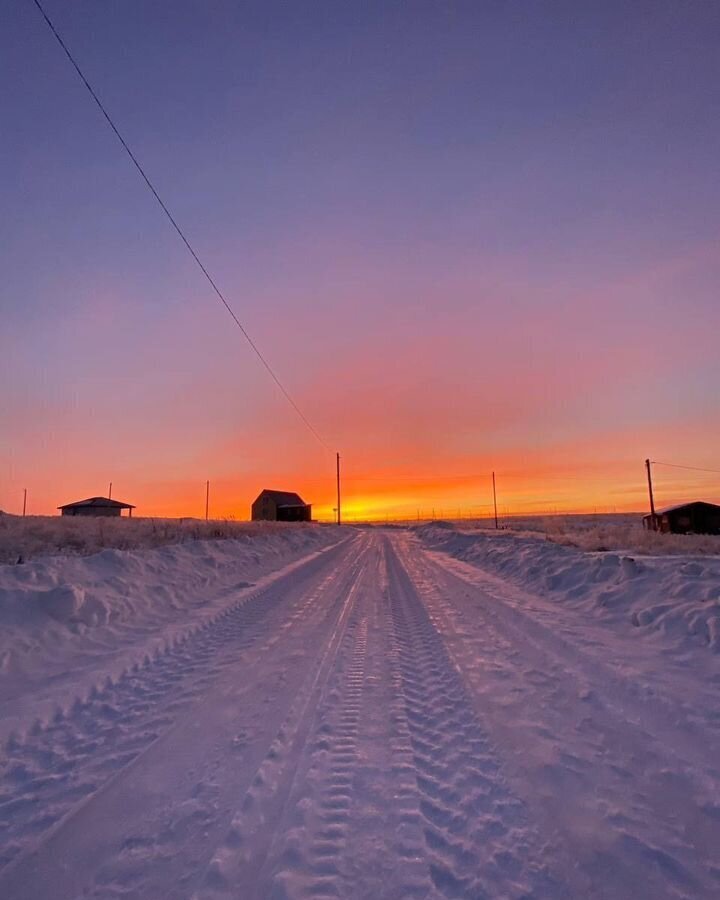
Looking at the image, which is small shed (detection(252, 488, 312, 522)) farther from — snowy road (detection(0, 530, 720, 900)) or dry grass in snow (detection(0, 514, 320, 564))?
snowy road (detection(0, 530, 720, 900))

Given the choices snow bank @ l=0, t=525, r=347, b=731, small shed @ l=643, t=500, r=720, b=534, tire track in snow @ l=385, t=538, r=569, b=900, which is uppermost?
small shed @ l=643, t=500, r=720, b=534

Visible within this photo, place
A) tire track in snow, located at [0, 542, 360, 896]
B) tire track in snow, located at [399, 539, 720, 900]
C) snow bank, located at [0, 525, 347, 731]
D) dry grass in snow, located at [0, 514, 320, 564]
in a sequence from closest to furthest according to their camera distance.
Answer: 1. tire track in snow, located at [399, 539, 720, 900]
2. tire track in snow, located at [0, 542, 360, 896]
3. snow bank, located at [0, 525, 347, 731]
4. dry grass in snow, located at [0, 514, 320, 564]

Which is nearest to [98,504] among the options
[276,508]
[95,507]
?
[95,507]

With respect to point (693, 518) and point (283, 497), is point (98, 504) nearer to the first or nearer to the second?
point (283, 497)

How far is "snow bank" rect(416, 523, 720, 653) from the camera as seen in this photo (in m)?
8.84

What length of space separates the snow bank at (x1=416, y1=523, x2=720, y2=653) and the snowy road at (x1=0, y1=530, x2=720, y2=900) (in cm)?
115

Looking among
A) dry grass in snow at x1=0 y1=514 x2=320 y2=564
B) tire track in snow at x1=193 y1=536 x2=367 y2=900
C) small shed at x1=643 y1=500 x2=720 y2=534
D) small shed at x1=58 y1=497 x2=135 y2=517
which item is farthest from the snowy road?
small shed at x1=58 y1=497 x2=135 y2=517

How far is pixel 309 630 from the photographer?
9.73m

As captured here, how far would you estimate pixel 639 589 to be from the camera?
1155 cm

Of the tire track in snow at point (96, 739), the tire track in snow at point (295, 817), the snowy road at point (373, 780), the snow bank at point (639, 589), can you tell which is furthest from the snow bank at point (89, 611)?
the snow bank at point (639, 589)

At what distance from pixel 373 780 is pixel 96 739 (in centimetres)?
271

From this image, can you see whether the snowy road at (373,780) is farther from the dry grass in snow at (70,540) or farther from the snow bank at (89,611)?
the dry grass in snow at (70,540)

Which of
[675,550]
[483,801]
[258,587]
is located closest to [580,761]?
[483,801]

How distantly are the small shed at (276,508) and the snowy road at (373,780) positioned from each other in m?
74.8
